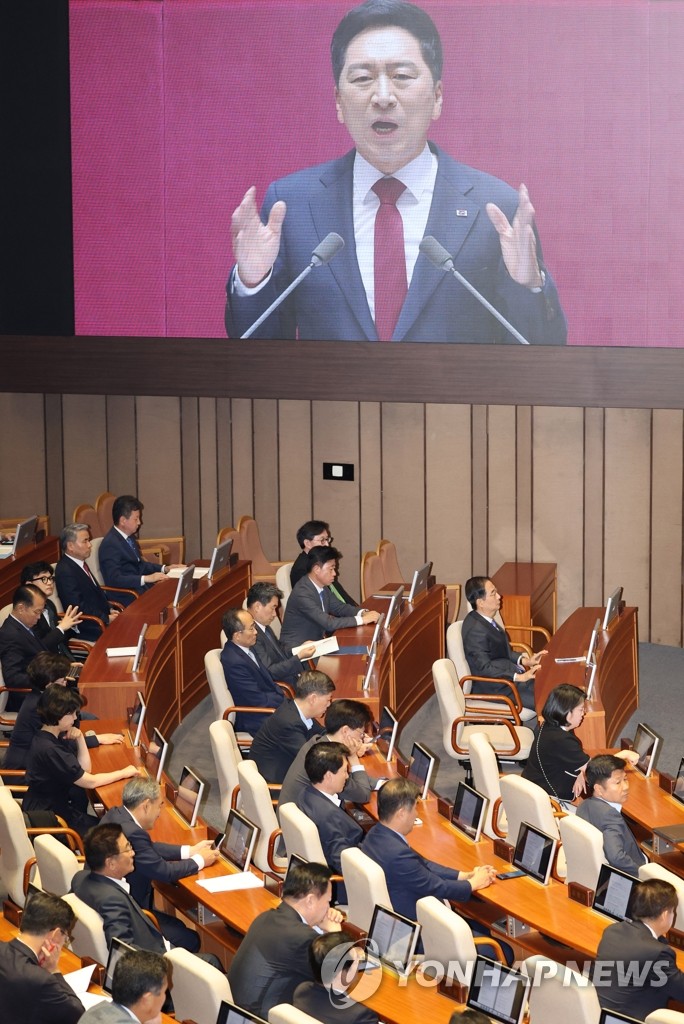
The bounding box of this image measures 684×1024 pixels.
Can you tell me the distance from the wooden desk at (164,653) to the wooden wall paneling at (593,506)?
2.87m

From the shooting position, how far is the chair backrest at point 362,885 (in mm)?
5645

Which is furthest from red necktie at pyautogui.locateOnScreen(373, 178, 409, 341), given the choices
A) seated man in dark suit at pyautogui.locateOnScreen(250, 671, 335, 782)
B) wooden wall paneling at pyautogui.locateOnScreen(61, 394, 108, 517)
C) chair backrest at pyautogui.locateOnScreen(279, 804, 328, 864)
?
chair backrest at pyautogui.locateOnScreen(279, 804, 328, 864)

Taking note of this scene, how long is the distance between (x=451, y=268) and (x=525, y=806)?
6.01m

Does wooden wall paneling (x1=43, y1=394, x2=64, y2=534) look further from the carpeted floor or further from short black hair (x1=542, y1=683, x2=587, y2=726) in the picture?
short black hair (x1=542, y1=683, x2=587, y2=726)

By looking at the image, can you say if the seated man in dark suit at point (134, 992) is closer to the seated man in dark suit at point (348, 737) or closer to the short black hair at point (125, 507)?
the seated man in dark suit at point (348, 737)

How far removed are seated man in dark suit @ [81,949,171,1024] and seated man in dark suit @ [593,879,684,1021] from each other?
5.21 ft

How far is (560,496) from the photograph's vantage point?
11.9 meters

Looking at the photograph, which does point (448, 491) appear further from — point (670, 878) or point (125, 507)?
point (670, 878)

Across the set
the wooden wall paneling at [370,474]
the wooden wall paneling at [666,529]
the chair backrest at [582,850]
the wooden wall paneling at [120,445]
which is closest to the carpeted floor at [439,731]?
the wooden wall paneling at [666,529]

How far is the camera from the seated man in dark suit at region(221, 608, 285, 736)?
827cm

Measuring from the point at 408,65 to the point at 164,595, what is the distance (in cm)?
466

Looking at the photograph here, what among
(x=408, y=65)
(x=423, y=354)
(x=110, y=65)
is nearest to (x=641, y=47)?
(x=408, y=65)

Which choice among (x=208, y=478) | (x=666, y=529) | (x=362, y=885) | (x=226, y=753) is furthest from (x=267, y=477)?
(x=362, y=885)

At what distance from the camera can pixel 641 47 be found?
1108cm
